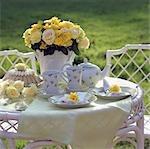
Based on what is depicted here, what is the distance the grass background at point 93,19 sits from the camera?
20.0 ft

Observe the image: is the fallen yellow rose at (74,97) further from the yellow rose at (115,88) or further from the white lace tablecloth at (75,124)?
the yellow rose at (115,88)

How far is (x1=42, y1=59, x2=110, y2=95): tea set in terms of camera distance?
259 cm

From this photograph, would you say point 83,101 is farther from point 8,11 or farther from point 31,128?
point 8,11

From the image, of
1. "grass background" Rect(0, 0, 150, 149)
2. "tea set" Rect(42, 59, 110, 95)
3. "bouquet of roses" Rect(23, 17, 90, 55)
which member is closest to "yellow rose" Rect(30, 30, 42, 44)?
"bouquet of roses" Rect(23, 17, 90, 55)

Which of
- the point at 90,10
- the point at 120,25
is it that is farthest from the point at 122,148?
the point at 90,10

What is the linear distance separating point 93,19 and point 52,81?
14.5 ft

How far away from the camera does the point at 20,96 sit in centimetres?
262

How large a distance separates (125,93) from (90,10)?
191 inches

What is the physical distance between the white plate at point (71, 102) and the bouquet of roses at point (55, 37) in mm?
231

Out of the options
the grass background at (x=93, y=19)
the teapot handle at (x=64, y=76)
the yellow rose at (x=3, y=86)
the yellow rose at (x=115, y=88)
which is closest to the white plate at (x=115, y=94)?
the yellow rose at (x=115, y=88)

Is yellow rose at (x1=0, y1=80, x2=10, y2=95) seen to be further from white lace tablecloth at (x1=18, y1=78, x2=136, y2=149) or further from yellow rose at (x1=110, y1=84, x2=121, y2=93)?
yellow rose at (x1=110, y1=84, x2=121, y2=93)

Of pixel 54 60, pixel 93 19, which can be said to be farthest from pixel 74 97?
pixel 93 19

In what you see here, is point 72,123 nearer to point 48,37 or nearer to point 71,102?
point 71,102

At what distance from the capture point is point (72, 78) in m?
2.65
